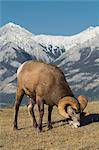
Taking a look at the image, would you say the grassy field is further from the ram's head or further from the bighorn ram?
the bighorn ram

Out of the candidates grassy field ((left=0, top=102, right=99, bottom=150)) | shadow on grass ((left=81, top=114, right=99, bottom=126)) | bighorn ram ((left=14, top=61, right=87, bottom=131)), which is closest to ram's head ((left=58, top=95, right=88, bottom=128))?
bighorn ram ((left=14, top=61, right=87, bottom=131))

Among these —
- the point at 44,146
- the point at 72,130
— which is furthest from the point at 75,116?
the point at 44,146

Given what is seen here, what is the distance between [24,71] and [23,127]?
3.53m

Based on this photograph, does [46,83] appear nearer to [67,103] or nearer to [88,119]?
[67,103]

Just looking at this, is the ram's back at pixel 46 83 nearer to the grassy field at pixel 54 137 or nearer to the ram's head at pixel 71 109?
the ram's head at pixel 71 109

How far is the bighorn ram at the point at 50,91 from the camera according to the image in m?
22.6

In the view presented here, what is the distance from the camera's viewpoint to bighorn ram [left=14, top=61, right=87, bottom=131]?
22.6 m

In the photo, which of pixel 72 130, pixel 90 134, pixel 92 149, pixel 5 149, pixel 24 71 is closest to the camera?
pixel 92 149

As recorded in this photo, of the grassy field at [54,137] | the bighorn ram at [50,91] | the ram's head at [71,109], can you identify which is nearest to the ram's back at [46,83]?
the bighorn ram at [50,91]

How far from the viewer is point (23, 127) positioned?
26078mm

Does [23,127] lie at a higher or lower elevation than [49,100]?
lower

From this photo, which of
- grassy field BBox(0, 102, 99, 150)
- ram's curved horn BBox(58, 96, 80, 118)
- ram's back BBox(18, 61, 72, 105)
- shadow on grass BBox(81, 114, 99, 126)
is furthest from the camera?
shadow on grass BBox(81, 114, 99, 126)

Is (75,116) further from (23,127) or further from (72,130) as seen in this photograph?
(23,127)

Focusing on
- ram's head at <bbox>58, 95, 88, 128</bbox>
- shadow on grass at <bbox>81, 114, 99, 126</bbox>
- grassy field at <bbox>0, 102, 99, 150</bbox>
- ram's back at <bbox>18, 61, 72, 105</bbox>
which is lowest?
shadow on grass at <bbox>81, 114, 99, 126</bbox>
